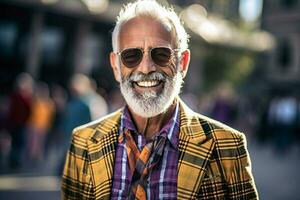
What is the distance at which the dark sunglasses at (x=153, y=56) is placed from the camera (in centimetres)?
225

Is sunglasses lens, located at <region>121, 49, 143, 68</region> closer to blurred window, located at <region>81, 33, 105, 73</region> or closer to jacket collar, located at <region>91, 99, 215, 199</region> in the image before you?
jacket collar, located at <region>91, 99, 215, 199</region>

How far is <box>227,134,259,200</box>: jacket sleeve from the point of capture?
7.07ft

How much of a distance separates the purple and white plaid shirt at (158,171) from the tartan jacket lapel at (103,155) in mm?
28

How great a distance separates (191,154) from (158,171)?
0.17 m

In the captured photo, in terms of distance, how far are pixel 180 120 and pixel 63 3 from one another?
11520 millimetres

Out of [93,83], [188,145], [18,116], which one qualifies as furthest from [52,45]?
[188,145]

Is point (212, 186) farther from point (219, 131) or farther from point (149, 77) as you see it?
point (149, 77)

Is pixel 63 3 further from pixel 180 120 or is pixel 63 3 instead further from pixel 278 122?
pixel 180 120

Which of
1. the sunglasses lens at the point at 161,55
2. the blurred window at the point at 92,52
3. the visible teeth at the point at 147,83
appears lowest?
the visible teeth at the point at 147,83

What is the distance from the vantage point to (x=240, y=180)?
7.08 feet

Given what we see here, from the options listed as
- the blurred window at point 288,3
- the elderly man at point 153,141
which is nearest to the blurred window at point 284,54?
the blurred window at point 288,3

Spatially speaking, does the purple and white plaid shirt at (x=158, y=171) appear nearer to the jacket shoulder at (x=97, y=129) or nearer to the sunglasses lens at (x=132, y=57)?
the jacket shoulder at (x=97, y=129)

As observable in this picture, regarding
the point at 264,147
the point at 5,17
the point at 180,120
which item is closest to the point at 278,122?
the point at 264,147

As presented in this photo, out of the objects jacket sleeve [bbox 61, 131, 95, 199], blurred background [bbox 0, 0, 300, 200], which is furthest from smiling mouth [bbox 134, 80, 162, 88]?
blurred background [bbox 0, 0, 300, 200]
